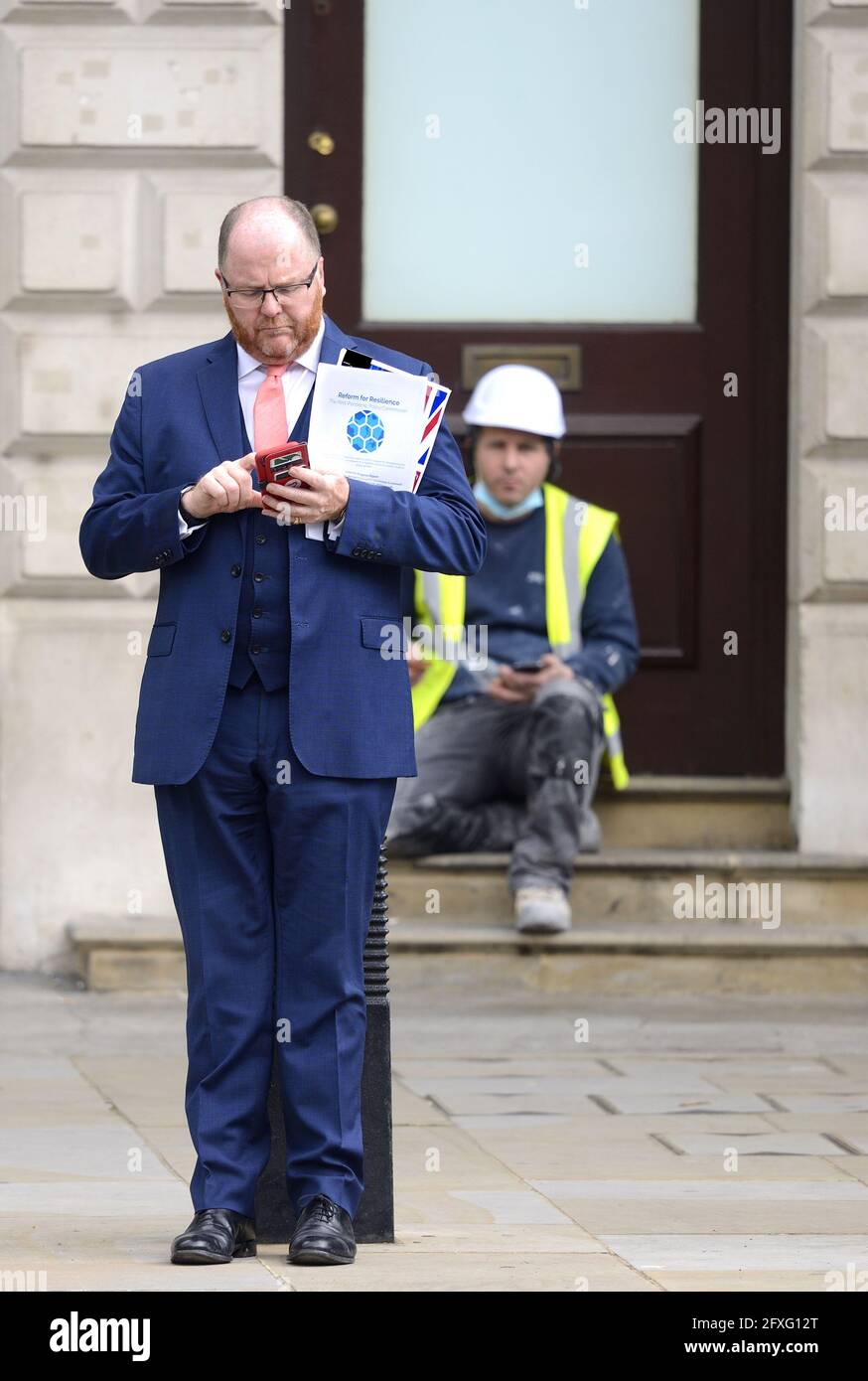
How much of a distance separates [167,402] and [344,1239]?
1.62m

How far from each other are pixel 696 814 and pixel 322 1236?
4.09 metres

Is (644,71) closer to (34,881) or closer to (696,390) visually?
(696,390)

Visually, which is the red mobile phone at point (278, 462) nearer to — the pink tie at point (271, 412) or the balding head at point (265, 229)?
the pink tie at point (271, 412)

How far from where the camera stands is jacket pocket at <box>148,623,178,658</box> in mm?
4614

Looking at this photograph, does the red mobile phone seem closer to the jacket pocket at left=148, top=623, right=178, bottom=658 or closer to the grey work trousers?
the jacket pocket at left=148, top=623, right=178, bottom=658

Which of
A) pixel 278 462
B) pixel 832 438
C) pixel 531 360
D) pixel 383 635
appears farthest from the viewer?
pixel 531 360

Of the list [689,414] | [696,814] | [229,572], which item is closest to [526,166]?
[689,414]

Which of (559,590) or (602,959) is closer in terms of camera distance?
(602,959)

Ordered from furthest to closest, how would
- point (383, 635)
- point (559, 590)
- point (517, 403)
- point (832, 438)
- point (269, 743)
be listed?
point (832, 438) < point (559, 590) < point (517, 403) < point (383, 635) < point (269, 743)

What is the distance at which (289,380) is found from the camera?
4.68 meters

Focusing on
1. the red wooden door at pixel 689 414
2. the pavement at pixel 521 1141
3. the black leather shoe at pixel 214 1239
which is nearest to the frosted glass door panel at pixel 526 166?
the red wooden door at pixel 689 414

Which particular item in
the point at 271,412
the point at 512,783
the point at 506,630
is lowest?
the point at 512,783

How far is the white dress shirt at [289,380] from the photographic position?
4.66 meters

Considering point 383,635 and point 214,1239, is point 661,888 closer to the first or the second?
point 383,635
